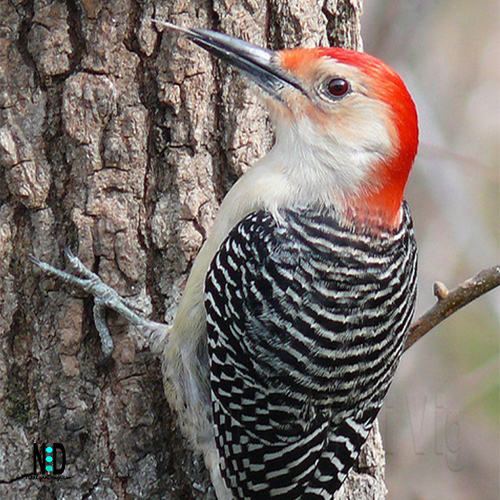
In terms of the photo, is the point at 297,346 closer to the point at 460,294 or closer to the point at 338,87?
the point at 460,294

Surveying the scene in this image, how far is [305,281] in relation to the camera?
292cm

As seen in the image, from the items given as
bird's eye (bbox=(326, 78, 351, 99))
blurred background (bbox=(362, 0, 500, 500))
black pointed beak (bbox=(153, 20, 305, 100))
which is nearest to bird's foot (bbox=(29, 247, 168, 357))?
black pointed beak (bbox=(153, 20, 305, 100))

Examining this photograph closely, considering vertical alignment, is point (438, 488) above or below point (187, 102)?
below

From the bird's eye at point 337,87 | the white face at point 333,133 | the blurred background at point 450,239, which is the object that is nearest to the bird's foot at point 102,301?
the white face at point 333,133

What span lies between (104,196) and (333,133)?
82 centimetres

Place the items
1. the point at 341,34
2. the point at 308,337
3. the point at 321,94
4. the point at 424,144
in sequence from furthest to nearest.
→ the point at 424,144 < the point at 341,34 < the point at 321,94 < the point at 308,337

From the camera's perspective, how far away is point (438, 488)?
6.21m

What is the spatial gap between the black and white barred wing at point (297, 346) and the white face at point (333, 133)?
15 cm

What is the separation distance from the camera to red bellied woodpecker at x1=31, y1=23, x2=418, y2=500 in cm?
291

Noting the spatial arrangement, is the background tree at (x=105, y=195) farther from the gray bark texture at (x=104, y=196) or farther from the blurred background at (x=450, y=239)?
the blurred background at (x=450, y=239)

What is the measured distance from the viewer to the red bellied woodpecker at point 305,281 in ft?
9.54

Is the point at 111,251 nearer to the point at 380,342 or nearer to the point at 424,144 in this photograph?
the point at 380,342

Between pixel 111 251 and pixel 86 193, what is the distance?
0.73 ft

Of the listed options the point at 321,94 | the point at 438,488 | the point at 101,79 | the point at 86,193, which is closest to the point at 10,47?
the point at 101,79
